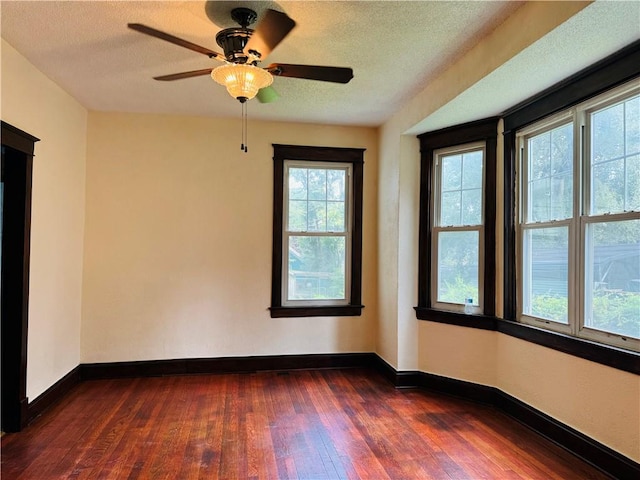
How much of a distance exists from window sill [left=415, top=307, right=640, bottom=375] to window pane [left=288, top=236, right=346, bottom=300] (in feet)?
3.35

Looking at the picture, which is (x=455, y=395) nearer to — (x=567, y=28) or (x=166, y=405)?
(x=166, y=405)

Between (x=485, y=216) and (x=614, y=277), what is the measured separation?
1.23m

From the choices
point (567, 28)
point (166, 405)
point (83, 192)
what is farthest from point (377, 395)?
point (83, 192)

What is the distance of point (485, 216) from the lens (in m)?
3.70

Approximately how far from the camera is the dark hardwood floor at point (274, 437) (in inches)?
100

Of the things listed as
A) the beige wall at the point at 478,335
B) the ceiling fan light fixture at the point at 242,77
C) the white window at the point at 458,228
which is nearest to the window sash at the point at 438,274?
the white window at the point at 458,228

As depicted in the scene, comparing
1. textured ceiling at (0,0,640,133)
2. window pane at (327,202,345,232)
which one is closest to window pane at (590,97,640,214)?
textured ceiling at (0,0,640,133)

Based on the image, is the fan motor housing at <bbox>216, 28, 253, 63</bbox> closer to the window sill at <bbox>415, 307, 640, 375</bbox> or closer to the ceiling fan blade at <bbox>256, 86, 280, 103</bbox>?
the ceiling fan blade at <bbox>256, 86, 280, 103</bbox>

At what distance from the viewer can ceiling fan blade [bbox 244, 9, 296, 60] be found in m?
1.98

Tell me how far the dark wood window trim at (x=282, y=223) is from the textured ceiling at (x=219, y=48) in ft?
2.27

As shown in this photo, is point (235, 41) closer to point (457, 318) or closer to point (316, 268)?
point (316, 268)

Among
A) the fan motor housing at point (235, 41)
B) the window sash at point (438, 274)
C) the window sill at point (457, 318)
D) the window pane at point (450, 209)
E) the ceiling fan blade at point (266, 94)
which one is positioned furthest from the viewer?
the window pane at point (450, 209)

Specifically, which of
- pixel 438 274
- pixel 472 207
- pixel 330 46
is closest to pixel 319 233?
pixel 438 274

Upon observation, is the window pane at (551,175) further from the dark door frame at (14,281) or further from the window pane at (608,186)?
the dark door frame at (14,281)
